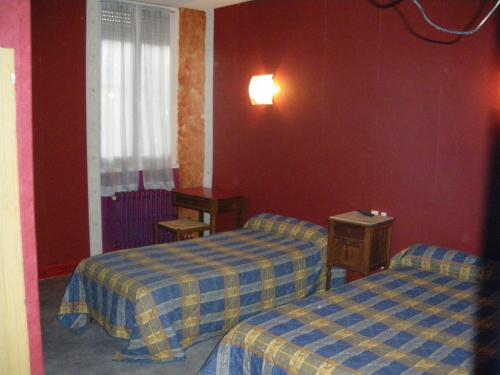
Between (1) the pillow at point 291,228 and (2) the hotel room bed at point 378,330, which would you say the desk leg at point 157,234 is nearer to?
(1) the pillow at point 291,228

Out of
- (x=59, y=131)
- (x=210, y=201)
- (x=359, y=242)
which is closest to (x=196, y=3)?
(x=59, y=131)

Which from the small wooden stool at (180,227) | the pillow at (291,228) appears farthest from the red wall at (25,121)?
the small wooden stool at (180,227)

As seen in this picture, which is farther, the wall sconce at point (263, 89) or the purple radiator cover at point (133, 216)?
the purple radiator cover at point (133, 216)

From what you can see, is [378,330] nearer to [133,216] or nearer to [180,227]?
[180,227]

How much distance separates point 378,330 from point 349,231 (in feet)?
3.93

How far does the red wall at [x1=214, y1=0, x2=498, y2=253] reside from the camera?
3.21 m

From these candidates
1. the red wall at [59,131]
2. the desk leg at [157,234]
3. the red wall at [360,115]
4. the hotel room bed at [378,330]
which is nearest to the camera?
the hotel room bed at [378,330]

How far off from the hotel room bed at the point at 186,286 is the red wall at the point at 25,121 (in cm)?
137

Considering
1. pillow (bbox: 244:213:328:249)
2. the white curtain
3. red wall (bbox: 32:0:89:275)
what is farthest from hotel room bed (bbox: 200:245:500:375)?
the white curtain

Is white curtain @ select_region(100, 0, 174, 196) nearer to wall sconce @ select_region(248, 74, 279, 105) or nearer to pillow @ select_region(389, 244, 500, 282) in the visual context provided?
wall sconce @ select_region(248, 74, 279, 105)

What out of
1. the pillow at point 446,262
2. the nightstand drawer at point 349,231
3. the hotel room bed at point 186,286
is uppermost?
the nightstand drawer at point 349,231

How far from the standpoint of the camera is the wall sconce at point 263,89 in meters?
4.32

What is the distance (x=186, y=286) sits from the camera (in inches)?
117

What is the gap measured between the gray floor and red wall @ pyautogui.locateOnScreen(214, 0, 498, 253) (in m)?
1.60
